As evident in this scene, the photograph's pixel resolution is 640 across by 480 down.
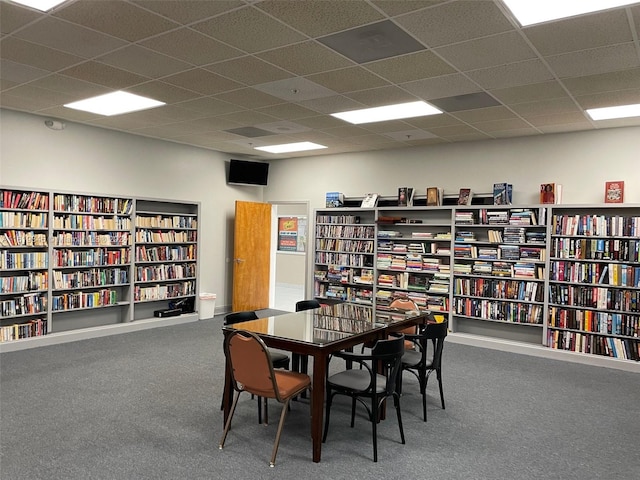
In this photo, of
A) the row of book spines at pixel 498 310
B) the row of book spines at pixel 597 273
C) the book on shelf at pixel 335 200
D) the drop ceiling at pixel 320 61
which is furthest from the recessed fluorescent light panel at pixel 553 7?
the book on shelf at pixel 335 200

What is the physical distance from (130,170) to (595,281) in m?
6.97

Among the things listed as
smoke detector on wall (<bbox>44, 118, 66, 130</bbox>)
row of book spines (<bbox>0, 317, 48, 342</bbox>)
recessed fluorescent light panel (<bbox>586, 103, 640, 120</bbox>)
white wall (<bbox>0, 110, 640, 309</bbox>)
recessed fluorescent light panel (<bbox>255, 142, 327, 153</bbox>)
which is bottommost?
row of book spines (<bbox>0, 317, 48, 342</bbox>)

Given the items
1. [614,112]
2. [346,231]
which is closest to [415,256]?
[346,231]

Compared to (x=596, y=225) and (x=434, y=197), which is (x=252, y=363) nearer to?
(x=434, y=197)

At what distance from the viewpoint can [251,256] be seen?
8961 mm

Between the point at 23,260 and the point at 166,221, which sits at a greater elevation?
the point at 166,221

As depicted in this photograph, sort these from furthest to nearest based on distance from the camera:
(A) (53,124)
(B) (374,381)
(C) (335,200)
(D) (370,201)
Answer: (C) (335,200)
(D) (370,201)
(A) (53,124)
(B) (374,381)

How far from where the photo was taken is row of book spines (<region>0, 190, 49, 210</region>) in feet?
18.8

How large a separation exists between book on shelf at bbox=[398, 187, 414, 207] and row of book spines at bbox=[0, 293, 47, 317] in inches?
215

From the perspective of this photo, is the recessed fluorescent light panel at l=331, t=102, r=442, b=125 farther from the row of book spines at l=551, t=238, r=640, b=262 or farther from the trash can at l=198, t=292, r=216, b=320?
the trash can at l=198, t=292, r=216, b=320

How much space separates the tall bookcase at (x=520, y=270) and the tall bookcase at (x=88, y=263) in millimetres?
2975

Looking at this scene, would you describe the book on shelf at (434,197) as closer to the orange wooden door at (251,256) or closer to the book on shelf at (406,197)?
the book on shelf at (406,197)

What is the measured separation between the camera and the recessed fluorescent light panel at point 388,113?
5297 mm

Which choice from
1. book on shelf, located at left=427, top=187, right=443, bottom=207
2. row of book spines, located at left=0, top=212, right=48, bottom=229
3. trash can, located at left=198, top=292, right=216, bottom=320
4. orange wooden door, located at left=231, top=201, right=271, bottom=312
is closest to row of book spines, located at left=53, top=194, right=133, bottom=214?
row of book spines, located at left=0, top=212, right=48, bottom=229
